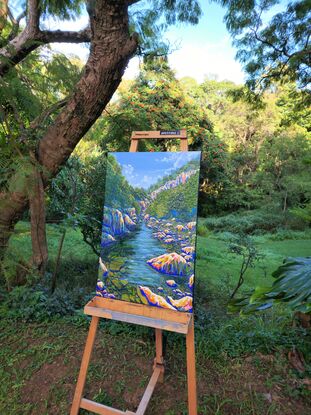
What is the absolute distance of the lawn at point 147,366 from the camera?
1.53m

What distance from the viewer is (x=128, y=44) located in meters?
2.01

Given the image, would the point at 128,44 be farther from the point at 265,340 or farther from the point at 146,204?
the point at 265,340

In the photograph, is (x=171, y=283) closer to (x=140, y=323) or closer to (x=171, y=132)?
(x=140, y=323)

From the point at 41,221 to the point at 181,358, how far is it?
1548 mm

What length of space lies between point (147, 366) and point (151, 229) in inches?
39.4

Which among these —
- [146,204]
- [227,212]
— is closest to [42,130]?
[146,204]

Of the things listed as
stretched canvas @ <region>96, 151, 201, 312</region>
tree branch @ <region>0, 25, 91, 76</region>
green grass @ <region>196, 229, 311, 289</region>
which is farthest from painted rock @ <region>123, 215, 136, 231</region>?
green grass @ <region>196, 229, 311, 289</region>

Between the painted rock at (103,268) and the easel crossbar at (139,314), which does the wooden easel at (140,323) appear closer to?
the easel crossbar at (139,314)

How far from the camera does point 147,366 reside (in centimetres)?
179

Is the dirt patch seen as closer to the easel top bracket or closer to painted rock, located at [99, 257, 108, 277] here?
painted rock, located at [99, 257, 108, 277]

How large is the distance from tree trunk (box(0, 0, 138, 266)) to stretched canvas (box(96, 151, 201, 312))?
0.84 metres

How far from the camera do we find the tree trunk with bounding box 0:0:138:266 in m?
1.89

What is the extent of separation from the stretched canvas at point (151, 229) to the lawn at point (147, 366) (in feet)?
2.09

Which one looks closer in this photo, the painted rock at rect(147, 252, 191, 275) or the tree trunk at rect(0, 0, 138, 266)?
the painted rock at rect(147, 252, 191, 275)
